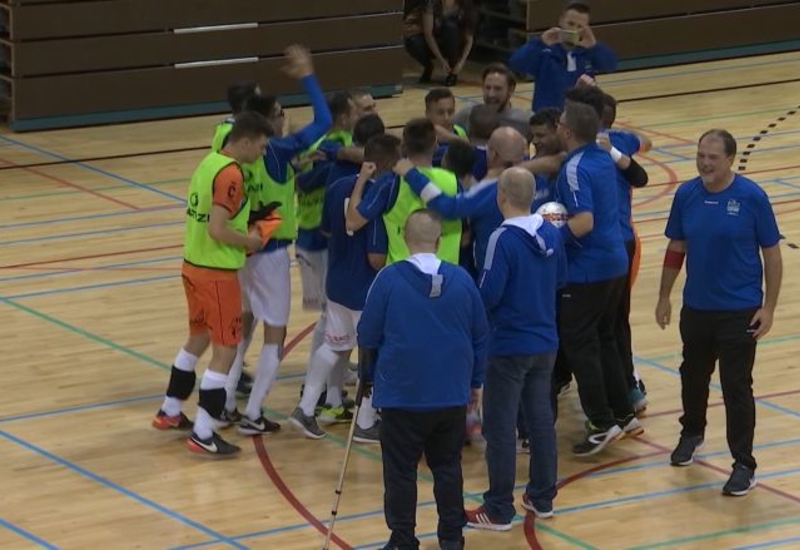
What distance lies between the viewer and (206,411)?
10.1 meters

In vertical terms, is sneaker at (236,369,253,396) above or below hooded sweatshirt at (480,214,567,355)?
below

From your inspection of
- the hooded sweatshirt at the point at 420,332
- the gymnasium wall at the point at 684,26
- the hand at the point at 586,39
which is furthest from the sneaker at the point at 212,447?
the gymnasium wall at the point at 684,26

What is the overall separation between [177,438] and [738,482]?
3.32 metres

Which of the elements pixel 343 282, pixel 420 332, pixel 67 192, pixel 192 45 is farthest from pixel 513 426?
pixel 192 45

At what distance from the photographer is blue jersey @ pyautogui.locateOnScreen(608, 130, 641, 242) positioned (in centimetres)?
1034

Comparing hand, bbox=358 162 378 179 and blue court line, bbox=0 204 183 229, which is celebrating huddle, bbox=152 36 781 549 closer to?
hand, bbox=358 162 378 179

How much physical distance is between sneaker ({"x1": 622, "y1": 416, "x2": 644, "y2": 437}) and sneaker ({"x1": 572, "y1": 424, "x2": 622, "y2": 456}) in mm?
157

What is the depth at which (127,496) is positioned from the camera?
31.4 ft

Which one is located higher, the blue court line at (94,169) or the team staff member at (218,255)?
the team staff member at (218,255)

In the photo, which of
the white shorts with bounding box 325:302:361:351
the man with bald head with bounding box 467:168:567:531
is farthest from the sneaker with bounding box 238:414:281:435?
the man with bald head with bounding box 467:168:567:531

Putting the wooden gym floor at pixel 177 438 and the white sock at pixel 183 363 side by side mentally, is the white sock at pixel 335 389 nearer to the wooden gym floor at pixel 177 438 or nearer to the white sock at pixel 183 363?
the wooden gym floor at pixel 177 438

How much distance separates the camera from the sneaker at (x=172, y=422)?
10516 millimetres

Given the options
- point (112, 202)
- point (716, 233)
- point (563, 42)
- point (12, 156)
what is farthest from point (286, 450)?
point (12, 156)

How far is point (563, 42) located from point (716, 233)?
13.8 ft
